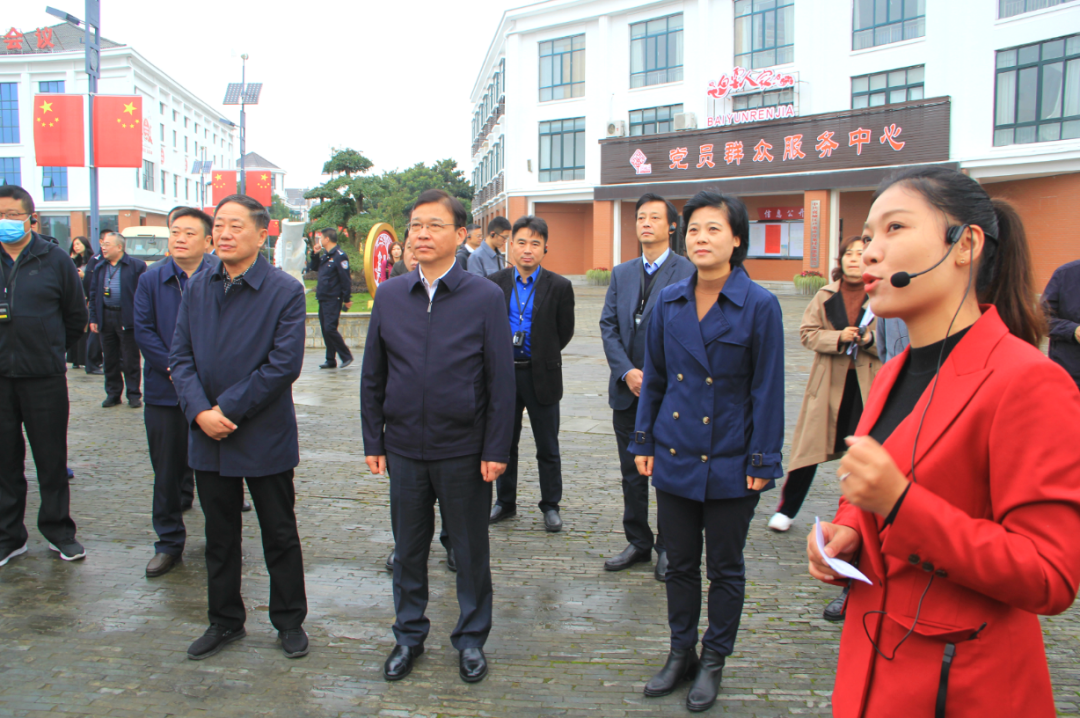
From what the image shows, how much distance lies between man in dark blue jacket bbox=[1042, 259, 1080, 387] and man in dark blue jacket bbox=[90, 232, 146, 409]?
9.26 metres

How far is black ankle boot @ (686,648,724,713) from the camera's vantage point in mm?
2979

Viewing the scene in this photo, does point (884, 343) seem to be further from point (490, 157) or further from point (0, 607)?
point (490, 157)

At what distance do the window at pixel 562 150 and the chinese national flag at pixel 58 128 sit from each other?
23.4 meters

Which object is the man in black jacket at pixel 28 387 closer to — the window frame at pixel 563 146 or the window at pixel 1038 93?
the window at pixel 1038 93

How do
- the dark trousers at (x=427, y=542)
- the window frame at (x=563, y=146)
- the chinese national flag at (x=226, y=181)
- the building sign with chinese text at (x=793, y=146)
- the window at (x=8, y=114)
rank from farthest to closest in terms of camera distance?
Result: the window at (x=8, y=114), the window frame at (x=563, y=146), the building sign with chinese text at (x=793, y=146), the chinese national flag at (x=226, y=181), the dark trousers at (x=427, y=542)

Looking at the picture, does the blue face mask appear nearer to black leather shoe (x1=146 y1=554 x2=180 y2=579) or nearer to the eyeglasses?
black leather shoe (x1=146 y1=554 x2=180 y2=579)

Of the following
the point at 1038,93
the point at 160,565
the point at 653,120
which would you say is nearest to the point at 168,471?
the point at 160,565

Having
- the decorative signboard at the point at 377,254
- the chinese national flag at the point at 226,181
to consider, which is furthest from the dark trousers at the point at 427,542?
the chinese national flag at the point at 226,181

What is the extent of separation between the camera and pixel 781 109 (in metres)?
27.0

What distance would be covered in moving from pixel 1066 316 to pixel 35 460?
23.0 ft

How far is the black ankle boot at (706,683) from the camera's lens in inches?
117

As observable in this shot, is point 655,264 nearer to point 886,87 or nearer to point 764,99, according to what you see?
point 886,87

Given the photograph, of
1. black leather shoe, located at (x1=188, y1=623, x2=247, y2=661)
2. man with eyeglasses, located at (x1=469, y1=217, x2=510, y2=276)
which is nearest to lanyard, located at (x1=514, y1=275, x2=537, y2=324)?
man with eyeglasses, located at (x1=469, y1=217, x2=510, y2=276)

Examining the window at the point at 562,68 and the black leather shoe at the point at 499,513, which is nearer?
the black leather shoe at the point at 499,513
